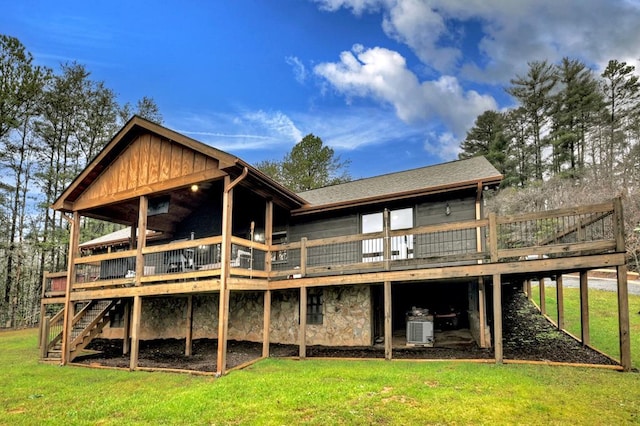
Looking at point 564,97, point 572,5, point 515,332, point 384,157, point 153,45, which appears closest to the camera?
point 515,332

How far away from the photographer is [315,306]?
12234 millimetres

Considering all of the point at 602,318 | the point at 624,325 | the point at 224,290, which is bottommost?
the point at 602,318

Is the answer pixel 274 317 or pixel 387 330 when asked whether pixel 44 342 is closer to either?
pixel 274 317

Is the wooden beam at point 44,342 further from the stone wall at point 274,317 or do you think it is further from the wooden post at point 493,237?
the wooden post at point 493,237

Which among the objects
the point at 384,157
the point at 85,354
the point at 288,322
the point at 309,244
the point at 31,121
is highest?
the point at 384,157

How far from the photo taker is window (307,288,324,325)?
12094 mm

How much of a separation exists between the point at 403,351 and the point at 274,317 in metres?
4.54

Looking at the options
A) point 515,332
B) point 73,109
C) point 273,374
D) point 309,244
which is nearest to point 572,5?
point 515,332

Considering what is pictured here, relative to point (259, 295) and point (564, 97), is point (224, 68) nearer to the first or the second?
point (259, 295)

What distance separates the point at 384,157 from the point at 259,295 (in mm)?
30988

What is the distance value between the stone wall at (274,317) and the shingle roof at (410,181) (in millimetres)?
2878

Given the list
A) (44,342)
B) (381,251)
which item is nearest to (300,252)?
(381,251)

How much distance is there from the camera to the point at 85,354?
1271 cm

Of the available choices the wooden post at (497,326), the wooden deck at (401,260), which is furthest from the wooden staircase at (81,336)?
the wooden post at (497,326)
